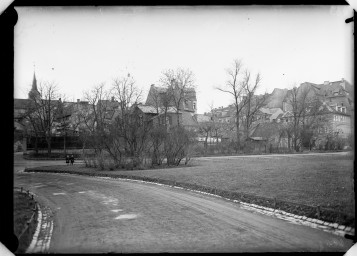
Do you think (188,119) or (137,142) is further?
(188,119)

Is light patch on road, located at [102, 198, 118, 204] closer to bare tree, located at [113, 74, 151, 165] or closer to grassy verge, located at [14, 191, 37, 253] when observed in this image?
grassy verge, located at [14, 191, 37, 253]

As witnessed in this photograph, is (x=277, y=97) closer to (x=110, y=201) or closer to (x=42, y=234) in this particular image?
(x=110, y=201)

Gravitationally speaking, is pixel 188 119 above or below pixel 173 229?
above

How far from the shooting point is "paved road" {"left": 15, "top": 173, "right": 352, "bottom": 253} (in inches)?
247

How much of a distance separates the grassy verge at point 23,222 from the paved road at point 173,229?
58 centimetres

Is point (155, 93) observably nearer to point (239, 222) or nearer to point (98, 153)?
point (98, 153)

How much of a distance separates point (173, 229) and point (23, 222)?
13.7ft

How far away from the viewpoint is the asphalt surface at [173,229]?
20.5 ft

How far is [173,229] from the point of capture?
24.4 feet

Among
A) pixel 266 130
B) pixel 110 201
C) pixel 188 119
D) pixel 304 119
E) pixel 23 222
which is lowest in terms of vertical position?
pixel 110 201

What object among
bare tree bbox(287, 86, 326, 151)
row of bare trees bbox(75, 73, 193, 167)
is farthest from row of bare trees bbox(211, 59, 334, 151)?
row of bare trees bbox(75, 73, 193, 167)

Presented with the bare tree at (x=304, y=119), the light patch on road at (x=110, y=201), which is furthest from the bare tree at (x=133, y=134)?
the bare tree at (x=304, y=119)

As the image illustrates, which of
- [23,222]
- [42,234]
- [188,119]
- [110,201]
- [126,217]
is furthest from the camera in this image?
[188,119]

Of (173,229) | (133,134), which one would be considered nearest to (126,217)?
Result: (173,229)
